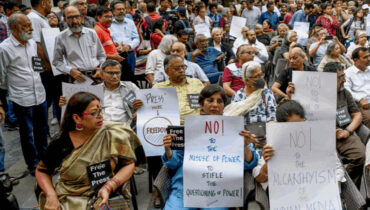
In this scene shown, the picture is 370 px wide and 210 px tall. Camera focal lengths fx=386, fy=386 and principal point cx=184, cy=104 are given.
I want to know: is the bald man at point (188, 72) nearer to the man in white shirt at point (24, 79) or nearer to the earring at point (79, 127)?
the man in white shirt at point (24, 79)

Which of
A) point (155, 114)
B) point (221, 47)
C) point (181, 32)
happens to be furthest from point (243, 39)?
point (155, 114)

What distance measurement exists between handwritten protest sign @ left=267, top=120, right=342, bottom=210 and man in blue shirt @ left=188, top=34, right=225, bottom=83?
12.4 feet

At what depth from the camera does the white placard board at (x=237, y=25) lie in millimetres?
8532

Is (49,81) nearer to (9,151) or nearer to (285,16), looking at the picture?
(9,151)

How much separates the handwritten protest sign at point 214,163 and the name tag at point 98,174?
553mm

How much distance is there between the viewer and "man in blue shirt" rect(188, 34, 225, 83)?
6.24 meters

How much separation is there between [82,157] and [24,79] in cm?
228

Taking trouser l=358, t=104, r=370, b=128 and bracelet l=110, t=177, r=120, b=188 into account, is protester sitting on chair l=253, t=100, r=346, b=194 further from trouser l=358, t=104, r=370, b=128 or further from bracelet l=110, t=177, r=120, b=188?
trouser l=358, t=104, r=370, b=128

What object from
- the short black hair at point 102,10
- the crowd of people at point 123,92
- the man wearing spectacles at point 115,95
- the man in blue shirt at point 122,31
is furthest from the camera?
the man in blue shirt at point 122,31

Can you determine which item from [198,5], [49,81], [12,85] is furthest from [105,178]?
[198,5]

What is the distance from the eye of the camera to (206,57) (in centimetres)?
635

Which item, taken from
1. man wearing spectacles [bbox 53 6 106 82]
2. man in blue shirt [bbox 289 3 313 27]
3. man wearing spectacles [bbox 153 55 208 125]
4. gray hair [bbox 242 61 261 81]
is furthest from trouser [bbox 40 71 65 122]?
man in blue shirt [bbox 289 3 313 27]

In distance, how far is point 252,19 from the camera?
11.6 metres

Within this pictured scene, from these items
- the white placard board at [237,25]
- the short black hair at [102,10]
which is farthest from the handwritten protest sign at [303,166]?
the white placard board at [237,25]
